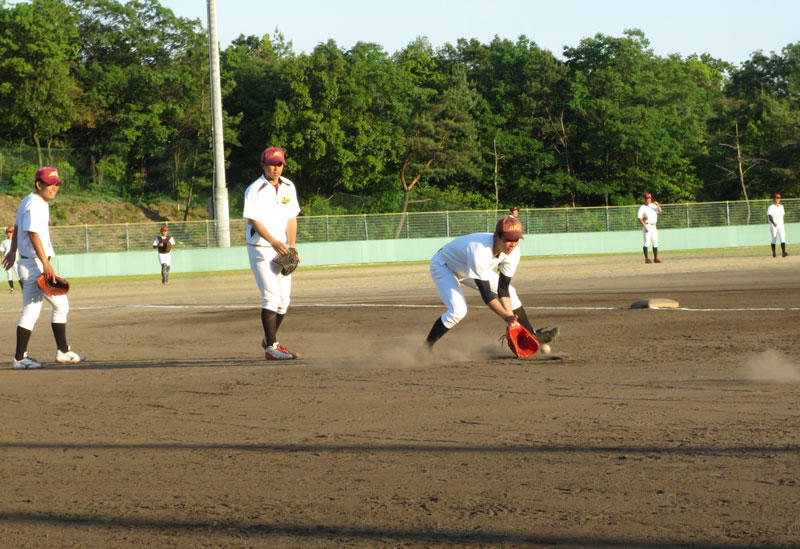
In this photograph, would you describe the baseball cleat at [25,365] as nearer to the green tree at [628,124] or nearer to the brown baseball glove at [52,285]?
the brown baseball glove at [52,285]

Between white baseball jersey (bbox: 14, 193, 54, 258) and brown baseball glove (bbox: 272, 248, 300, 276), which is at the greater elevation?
white baseball jersey (bbox: 14, 193, 54, 258)

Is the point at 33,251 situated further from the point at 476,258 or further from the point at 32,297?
the point at 476,258

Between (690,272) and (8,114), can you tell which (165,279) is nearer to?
(690,272)

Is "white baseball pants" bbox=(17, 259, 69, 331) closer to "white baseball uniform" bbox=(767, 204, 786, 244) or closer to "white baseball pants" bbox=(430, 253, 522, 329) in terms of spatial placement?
"white baseball pants" bbox=(430, 253, 522, 329)

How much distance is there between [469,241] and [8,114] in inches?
1999

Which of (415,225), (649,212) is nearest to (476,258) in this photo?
(649,212)

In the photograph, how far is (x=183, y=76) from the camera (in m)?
57.4

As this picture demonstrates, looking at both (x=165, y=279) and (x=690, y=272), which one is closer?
(x=690, y=272)

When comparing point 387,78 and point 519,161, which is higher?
point 387,78

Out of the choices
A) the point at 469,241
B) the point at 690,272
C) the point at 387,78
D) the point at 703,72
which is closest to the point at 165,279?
the point at 690,272

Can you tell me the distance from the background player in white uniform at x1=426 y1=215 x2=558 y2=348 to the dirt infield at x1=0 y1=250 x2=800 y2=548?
17.0 inches

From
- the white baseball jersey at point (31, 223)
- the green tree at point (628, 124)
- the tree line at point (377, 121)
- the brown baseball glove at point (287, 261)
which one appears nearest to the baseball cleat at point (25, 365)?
the white baseball jersey at point (31, 223)

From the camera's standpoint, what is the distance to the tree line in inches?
2138

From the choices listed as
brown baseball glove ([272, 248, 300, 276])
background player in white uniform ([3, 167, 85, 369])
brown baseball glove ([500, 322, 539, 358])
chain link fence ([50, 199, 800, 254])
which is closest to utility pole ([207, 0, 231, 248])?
chain link fence ([50, 199, 800, 254])
